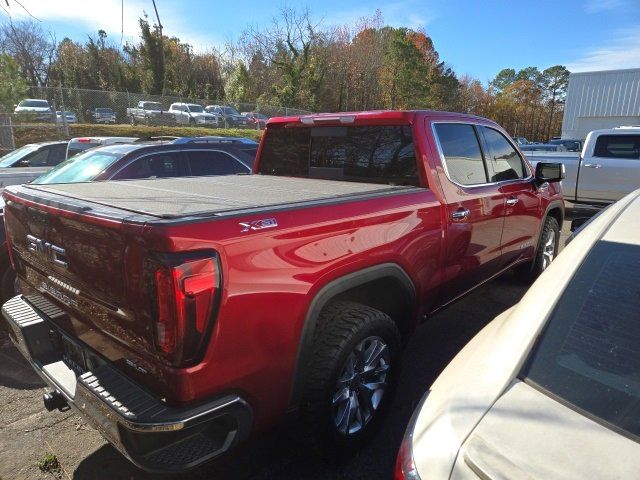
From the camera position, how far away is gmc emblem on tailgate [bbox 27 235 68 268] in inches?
88.1

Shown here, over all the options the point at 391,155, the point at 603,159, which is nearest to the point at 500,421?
the point at 391,155

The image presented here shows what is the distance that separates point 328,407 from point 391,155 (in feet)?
6.28

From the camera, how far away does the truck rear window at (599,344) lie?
1269 mm

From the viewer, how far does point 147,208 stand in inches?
82.0

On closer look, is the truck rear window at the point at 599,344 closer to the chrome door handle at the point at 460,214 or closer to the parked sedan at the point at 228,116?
the chrome door handle at the point at 460,214

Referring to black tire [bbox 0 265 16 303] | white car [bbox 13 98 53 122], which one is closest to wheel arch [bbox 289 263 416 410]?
black tire [bbox 0 265 16 303]

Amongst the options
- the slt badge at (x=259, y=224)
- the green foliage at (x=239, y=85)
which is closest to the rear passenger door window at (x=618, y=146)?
the slt badge at (x=259, y=224)

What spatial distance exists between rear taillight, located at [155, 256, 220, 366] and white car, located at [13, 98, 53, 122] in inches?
786

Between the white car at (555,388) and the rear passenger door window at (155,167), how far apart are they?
5064 millimetres

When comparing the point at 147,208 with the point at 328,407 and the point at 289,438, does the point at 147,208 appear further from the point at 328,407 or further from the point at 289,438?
the point at 289,438

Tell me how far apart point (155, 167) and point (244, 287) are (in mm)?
4682

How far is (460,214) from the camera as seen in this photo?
127 inches

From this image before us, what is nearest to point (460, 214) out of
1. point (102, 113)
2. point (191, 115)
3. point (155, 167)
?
point (155, 167)

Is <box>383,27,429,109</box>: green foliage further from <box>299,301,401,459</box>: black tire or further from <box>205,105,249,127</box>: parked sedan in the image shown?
<box>299,301,401,459</box>: black tire
